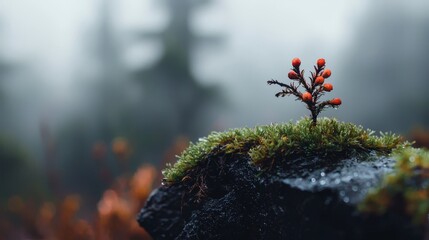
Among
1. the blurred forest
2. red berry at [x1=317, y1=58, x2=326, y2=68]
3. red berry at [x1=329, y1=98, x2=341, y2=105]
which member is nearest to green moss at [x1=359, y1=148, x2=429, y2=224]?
red berry at [x1=329, y1=98, x2=341, y2=105]

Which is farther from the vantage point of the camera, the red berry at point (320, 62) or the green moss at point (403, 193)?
the red berry at point (320, 62)

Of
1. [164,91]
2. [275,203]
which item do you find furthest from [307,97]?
[164,91]

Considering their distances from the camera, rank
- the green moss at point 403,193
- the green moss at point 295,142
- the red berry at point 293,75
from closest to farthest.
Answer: the green moss at point 403,193, the green moss at point 295,142, the red berry at point 293,75

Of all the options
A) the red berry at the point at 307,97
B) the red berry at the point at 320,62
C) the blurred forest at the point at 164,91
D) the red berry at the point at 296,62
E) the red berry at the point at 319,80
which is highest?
the blurred forest at the point at 164,91

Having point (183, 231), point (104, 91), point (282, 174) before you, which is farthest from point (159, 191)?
point (104, 91)

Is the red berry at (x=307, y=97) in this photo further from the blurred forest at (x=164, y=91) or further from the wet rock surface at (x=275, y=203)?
the blurred forest at (x=164, y=91)

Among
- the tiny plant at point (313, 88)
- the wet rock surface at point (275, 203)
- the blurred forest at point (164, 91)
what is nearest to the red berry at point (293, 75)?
the tiny plant at point (313, 88)

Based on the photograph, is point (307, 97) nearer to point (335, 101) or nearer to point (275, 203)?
point (335, 101)
